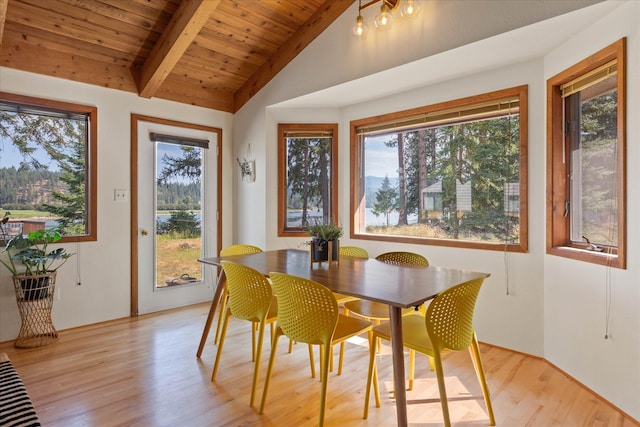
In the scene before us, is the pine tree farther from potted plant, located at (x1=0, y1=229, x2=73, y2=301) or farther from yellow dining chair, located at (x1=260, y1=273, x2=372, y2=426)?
potted plant, located at (x1=0, y1=229, x2=73, y2=301)

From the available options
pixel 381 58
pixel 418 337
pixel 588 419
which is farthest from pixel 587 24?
pixel 588 419

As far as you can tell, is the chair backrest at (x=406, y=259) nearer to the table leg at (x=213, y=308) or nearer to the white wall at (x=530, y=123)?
the white wall at (x=530, y=123)

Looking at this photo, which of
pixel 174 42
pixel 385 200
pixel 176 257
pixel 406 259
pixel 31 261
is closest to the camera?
pixel 406 259

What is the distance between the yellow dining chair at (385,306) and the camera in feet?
7.68

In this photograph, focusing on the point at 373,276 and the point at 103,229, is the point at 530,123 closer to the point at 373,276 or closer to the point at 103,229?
the point at 373,276

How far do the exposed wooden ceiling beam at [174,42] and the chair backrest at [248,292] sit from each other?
1970mm

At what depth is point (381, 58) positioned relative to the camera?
120 inches

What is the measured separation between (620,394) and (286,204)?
3.22 m

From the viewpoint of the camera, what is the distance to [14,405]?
1455 millimetres

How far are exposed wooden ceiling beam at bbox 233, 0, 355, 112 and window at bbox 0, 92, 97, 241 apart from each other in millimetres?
1627

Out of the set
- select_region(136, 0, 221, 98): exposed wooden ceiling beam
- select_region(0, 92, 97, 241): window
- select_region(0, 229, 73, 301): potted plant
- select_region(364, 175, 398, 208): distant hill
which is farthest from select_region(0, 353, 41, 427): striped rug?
select_region(364, 175, 398, 208): distant hill

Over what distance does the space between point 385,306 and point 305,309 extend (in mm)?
876

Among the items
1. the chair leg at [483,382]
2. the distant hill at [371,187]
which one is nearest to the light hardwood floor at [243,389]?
the chair leg at [483,382]

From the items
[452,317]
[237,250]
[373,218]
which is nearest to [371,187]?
[373,218]
